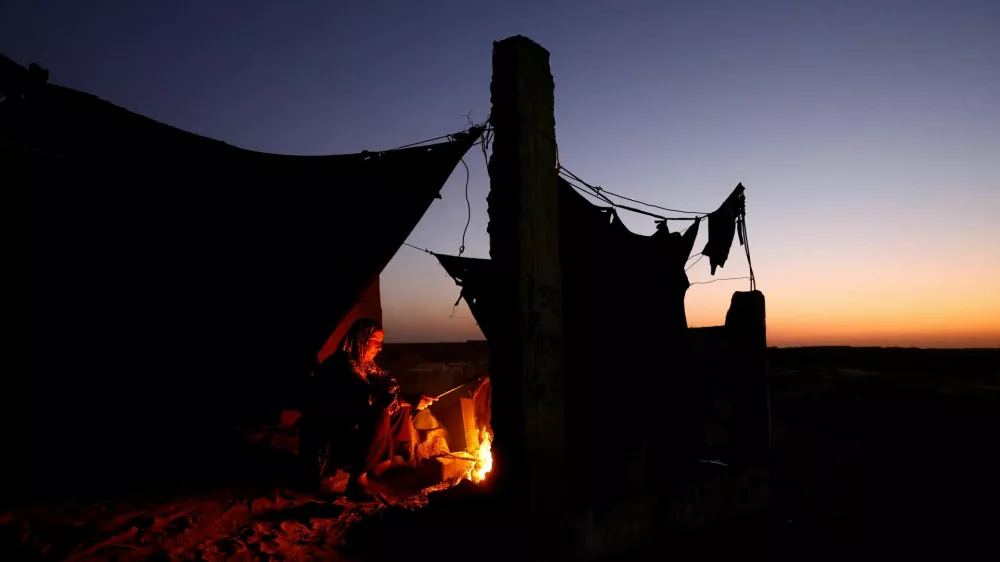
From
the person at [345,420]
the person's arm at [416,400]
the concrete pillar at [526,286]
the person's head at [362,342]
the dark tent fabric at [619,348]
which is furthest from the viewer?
the person's arm at [416,400]

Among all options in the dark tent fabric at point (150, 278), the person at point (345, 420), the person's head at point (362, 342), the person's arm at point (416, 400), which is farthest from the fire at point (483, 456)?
the dark tent fabric at point (150, 278)

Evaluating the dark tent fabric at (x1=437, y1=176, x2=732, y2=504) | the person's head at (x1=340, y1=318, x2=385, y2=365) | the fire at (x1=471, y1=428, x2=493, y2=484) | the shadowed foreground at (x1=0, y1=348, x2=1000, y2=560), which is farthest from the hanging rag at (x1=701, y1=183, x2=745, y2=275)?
the person's head at (x1=340, y1=318, x2=385, y2=365)

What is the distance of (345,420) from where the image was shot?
6258mm

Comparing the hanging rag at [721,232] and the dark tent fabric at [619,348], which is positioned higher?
the hanging rag at [721,232]

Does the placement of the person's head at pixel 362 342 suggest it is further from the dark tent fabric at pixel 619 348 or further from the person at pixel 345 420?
the dark tent fabric at pixel 619 348

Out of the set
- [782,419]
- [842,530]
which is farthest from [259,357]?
[782,419]

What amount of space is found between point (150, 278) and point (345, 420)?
2.66 meters

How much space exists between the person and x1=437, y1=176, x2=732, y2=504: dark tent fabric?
2247 millimetres

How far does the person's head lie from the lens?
6465 millimetres

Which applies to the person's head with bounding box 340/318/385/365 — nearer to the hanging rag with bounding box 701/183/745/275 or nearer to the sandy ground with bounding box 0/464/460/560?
the sandy ground with bounding box 0/464/460/560

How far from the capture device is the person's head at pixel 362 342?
21.2 feet

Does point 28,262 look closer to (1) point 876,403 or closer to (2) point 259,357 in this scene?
(2) point 259,357

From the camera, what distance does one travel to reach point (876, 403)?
38.0 ft

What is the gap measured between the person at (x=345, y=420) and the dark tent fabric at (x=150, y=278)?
1.14 meters
